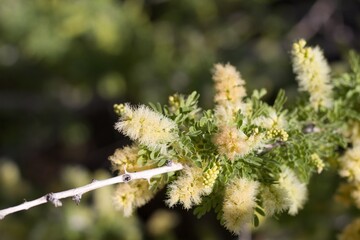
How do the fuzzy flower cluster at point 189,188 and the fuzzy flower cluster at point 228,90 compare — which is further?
the fuzzy flower cluster at point 228,90

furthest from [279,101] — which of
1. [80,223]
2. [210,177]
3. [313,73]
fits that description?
[80,223]

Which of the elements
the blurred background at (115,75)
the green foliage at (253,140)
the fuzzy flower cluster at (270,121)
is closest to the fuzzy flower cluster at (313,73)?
the green foliage at (253,140)

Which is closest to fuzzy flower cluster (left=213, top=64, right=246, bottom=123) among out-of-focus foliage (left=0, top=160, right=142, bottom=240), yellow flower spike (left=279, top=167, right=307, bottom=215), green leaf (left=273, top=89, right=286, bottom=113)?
green leaf (left=273, top=89, right=286, bottom=113)

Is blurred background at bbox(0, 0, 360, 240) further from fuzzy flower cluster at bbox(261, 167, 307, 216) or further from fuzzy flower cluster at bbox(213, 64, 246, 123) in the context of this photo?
fuzzy flower cluster at bbox(213, 64, 246, 123)

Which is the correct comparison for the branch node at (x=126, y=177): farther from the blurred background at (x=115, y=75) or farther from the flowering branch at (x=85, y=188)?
the blurred background at (x=115, y=75)

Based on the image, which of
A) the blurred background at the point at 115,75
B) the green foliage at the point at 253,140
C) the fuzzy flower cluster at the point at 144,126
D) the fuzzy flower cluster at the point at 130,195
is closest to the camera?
the fuzzy flower cluster at the point at 144,126

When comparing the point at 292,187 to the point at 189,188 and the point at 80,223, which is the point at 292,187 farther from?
the point at 80,223
